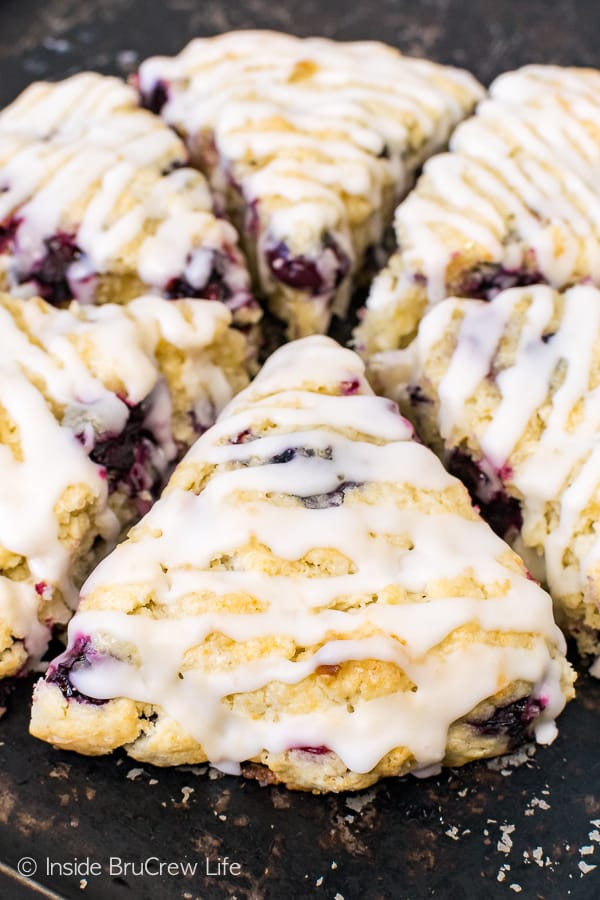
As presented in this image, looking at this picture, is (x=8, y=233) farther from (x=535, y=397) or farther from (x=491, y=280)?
(x=535, y=397)

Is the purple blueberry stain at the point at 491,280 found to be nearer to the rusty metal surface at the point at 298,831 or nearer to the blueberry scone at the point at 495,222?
the blueberry scone at the point at 495,222

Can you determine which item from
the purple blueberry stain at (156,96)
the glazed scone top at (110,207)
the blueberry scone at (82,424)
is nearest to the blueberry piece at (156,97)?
the purple blueberry stain at (156,96)

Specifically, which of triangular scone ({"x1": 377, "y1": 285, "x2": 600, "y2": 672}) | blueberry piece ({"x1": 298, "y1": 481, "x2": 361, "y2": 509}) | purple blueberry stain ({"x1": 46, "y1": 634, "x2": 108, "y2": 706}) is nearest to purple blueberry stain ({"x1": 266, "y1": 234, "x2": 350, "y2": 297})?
triangular scone ({"x1": 377, "y1": 285, "x2": 600, "y2": 672})

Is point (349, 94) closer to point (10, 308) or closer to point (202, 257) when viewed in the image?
point (202, 257)

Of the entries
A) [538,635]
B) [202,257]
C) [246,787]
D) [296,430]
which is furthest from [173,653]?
[202,257]

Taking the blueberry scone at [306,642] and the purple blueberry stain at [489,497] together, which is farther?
the purple blueberry stain at [489,497]

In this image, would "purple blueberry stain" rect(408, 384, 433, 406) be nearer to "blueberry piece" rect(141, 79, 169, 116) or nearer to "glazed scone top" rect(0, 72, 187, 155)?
"glazed scone top" rect(0, 72, 187, 155)

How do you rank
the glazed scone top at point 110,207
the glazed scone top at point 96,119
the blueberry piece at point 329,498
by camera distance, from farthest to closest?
the glazed scone top at point 96,119 < the glazed scone top at point 110,207 < the blueberry piece at point 329,498
